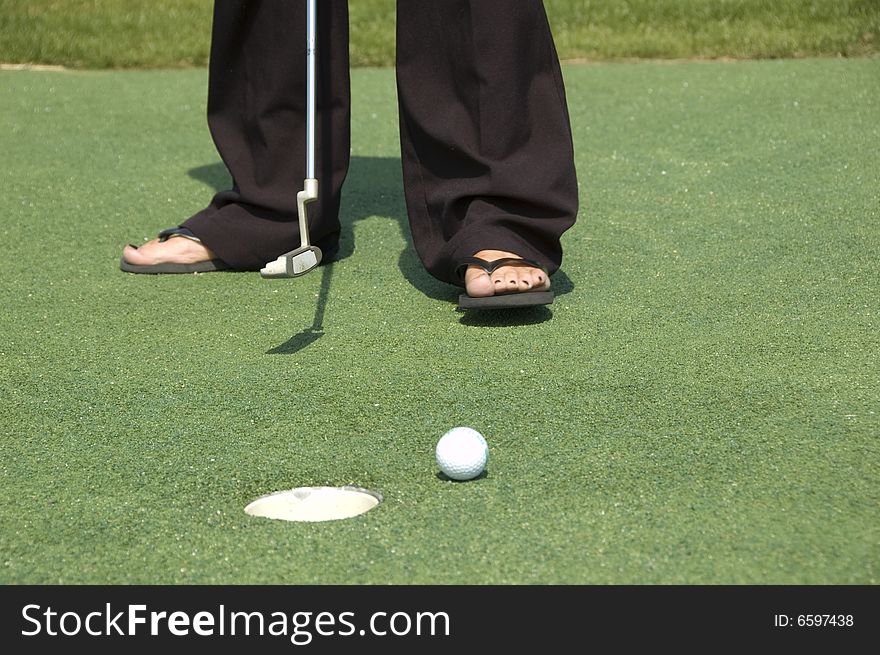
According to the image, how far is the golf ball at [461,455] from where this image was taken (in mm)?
2020

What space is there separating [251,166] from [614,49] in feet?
Answer: 12.8

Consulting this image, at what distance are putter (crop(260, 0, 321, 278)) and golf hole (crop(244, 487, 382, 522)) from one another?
2.10 feet

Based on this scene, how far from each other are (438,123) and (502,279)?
458 mm

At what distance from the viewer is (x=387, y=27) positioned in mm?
7277

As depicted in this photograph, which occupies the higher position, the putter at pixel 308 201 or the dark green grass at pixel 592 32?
the dark green grass at pixel 592 32

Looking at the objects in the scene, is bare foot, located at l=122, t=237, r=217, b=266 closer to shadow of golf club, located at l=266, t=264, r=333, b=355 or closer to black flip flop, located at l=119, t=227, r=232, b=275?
black flip flop, located at l=119, t=227, r=232, b=275

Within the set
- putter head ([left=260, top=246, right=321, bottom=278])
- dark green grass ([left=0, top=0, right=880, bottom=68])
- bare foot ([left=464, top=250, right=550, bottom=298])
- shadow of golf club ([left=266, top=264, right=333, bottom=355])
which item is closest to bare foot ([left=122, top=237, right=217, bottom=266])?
shadow of golf club ([left=266, top=264, right=333, bottom=355])

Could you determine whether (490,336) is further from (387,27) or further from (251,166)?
(387,27)

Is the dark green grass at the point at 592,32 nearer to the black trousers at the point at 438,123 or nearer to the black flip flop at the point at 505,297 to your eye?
the black trousers at the point at 438,123

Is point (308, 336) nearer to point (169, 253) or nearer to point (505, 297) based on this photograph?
point (505, 297)

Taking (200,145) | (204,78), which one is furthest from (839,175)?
(204,78)

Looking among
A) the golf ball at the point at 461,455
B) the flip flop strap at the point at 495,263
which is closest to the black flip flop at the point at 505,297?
the flip flop strap at the point at 495,263

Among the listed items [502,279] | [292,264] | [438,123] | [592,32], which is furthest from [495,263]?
[592,32]

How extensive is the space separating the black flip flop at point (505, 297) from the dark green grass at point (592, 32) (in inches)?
164
